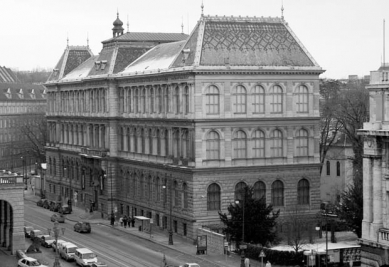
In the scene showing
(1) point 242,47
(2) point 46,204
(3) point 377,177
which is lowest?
(2) point 46,204

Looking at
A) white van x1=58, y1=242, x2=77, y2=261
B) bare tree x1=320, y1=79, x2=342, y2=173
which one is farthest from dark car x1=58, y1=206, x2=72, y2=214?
white van x1=58, y1=242, x2=77, y2=261

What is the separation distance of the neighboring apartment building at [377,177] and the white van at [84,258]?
81.6ft

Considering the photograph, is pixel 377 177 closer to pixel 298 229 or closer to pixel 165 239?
pixel 298 229

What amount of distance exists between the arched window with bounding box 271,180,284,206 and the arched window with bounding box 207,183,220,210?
6464 millimetres

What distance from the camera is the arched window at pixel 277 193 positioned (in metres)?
109

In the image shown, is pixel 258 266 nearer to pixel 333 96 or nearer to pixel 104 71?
pixel 104 71

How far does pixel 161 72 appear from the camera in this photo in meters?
112

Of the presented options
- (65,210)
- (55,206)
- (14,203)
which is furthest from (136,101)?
(14,203)

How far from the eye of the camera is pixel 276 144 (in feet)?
358

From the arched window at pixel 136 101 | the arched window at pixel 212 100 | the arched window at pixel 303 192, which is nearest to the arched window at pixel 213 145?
the arched window at pixel 212 100

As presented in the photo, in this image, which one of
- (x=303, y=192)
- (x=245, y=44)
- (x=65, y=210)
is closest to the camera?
(x=245, y=44)

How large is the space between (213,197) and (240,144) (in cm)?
629

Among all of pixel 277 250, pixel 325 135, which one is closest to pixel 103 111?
pixel 325 135

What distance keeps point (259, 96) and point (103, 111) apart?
31.1 meters
